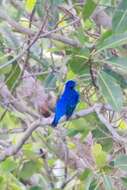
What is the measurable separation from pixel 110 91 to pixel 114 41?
A: 0.43 feet

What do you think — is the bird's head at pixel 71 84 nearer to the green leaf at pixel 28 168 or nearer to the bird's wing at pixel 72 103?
the bird's wing at pixel 72 103

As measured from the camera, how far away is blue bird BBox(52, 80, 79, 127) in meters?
1.69

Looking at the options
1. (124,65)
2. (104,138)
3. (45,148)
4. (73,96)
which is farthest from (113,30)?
(45,148)

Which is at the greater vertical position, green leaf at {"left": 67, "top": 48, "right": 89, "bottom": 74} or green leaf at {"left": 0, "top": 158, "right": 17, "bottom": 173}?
green leaf at {"left": 67, "top": 48, "right": 89, "bottom": 74}

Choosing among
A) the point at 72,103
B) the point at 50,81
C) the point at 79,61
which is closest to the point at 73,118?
the point at 72,103

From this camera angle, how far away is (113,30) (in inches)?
57.9

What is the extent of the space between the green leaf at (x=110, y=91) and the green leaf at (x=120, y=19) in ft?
0.40

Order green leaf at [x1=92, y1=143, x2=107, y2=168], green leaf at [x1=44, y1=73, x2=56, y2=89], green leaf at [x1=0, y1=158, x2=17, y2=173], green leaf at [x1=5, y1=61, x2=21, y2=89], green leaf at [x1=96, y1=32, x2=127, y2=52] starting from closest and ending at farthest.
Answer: green leaf at [x1=96, y1=32, x2=127, y2=52], green leaf at [x1=92, y1=143, x2=107, y2=168], green leaf at [x1=0, y1=158, x2=17, y2=173], green leaf at [x1=5, y1=61, x2=21, y2=89], green leaf at [x1=44, y1=73, x2=56, y2=89]

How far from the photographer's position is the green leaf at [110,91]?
1436 mm

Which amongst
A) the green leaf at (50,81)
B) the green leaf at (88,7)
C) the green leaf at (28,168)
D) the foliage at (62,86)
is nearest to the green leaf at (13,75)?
the foliage at (62,86)

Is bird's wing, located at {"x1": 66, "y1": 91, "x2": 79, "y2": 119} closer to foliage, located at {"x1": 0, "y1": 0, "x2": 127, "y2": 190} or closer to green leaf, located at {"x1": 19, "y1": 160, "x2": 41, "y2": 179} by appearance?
foliage, located at {"x1": 0, "y1": 0, "x2": 127, "y2": 190}


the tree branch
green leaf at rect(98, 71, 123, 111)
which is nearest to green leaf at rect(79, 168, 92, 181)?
the tree branch

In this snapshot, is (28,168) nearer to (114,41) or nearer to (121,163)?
(121,163)

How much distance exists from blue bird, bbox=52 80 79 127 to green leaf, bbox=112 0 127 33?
11.8 inches
